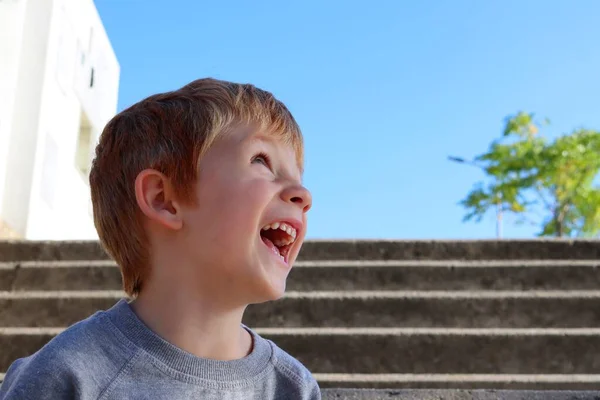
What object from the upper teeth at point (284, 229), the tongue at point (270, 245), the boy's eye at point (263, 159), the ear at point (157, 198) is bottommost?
the tongue at point (270, 245)

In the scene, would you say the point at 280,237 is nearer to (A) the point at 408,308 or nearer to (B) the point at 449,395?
(B) the point at 449,395

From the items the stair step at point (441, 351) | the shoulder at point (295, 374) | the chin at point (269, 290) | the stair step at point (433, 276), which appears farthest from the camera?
the stair step at point (433, 276)

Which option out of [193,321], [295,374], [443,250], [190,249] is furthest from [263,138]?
[443,250]

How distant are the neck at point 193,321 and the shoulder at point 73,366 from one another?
9 centimetres

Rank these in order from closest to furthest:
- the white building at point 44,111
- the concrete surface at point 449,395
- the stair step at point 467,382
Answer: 1. the concrete surface at point 449,395
2. the stair step at point 467,382
3. the white building at point 44,111

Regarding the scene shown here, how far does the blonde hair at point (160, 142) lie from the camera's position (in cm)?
148

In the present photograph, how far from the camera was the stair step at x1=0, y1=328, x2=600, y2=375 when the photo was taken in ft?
11.3

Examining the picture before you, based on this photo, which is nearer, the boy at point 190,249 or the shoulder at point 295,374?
the boy at point 190,249

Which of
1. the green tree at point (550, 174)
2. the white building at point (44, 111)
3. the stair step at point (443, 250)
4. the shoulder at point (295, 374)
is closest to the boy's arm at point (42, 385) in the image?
the shoulder at point (295, 374)

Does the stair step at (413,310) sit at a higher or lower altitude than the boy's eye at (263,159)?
lower

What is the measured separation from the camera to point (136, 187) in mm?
1481

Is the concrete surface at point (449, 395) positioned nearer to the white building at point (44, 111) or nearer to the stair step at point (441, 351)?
the stair step at point (441, 351)

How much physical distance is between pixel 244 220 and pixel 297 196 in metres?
0.12

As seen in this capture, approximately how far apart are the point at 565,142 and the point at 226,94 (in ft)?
64.2
